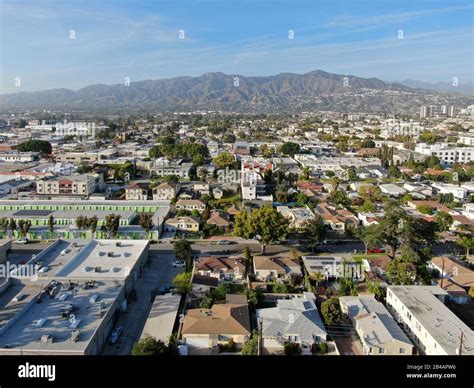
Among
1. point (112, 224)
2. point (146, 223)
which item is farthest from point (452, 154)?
point (112, 224)

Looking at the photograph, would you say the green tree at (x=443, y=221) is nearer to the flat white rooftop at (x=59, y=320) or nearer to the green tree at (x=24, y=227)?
the flat white rooftop at (x=59, y=320)

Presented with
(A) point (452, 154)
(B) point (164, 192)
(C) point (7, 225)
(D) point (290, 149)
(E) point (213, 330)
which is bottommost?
(E) point (213, 330)

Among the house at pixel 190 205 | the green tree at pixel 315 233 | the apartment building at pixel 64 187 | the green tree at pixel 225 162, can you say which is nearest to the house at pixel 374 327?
the green tree at pixel 315 233

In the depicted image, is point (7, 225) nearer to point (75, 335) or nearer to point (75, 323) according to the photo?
point (75, 323)

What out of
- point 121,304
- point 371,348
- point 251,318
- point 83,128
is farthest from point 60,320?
point 83,128

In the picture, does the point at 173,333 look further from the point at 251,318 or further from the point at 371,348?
the point at 371,348

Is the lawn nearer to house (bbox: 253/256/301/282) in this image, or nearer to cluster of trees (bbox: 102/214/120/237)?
house (bbox: 253/256/301/282)

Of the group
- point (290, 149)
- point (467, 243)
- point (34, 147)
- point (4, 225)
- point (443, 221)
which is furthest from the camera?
point (290, 149)
